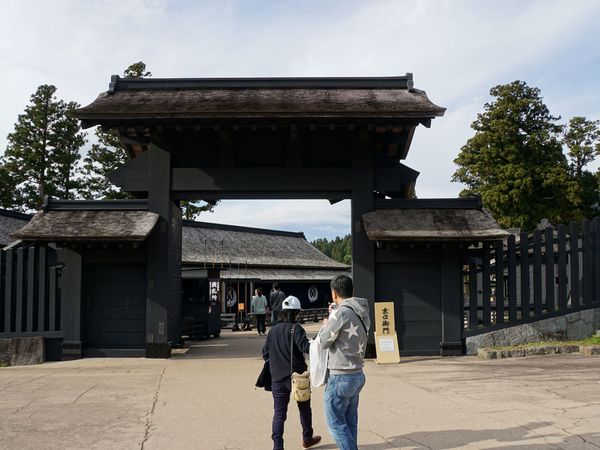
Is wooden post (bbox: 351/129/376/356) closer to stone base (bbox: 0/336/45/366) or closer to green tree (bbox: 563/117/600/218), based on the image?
stone base (bbox: 0/336/45/366)

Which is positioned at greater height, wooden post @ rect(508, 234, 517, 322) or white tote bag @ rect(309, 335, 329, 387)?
wooden post @ rect(508, 234, 517, 322)

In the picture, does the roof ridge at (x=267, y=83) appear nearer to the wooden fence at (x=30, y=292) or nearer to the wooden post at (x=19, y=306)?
the wooden fence at (x=30, y=292)

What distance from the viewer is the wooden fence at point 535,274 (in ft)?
44.1

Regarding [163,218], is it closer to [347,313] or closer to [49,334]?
Result: [49,334]

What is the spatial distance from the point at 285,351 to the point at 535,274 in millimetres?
9491

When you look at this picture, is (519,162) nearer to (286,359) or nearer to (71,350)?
(71,350)

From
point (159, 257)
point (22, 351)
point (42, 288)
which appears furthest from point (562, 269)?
point (22, 351)

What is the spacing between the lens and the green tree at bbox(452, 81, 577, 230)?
35.0m

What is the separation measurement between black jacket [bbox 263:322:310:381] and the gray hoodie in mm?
796

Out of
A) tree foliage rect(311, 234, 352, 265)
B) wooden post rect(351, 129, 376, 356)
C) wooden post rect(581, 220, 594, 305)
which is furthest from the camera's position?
tree foliage rect(311, 234, 352, 265)

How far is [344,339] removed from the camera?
17.2ft

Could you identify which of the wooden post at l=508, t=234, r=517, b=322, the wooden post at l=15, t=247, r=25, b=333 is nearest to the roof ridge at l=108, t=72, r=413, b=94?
the wooden post at l=508, t=234, r=517, b=322

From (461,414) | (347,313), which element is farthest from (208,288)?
(347,313)

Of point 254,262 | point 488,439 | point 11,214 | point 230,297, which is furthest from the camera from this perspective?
point 254,262
